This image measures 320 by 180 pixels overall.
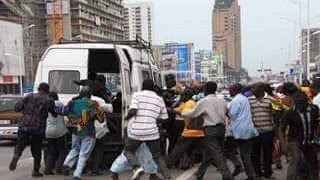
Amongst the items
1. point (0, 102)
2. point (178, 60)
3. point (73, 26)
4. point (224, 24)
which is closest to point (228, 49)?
point (224, 24)

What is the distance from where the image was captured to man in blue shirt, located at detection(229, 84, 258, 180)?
10930mm

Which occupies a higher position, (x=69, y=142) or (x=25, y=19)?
(x=25, y=19)

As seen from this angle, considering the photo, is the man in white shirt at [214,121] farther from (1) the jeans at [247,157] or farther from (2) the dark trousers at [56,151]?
(2) the dark trousers at [56,151]

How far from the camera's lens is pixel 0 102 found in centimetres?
2102

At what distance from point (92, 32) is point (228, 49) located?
223 feet

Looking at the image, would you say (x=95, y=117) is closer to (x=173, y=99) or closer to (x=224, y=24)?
(x=173, y=99)

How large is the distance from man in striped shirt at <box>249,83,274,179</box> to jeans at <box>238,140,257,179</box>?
39 centimetres

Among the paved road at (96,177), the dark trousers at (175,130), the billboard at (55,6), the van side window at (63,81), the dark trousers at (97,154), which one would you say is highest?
the billboard at (55,6)

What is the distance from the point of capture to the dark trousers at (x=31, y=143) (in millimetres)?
12180

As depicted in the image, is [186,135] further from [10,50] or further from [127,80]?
[10,50]

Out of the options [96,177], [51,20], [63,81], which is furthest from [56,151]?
[51,20]

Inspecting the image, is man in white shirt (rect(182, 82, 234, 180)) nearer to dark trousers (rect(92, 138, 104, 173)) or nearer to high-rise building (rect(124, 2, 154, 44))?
dark trousers (rect(92, 138, 104, 173))

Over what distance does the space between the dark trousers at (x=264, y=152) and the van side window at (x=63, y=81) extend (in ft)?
13.5

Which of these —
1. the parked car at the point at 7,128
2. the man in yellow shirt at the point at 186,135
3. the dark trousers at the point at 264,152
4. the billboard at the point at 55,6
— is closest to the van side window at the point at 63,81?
the man in yellow shirt at the point at 186,135
